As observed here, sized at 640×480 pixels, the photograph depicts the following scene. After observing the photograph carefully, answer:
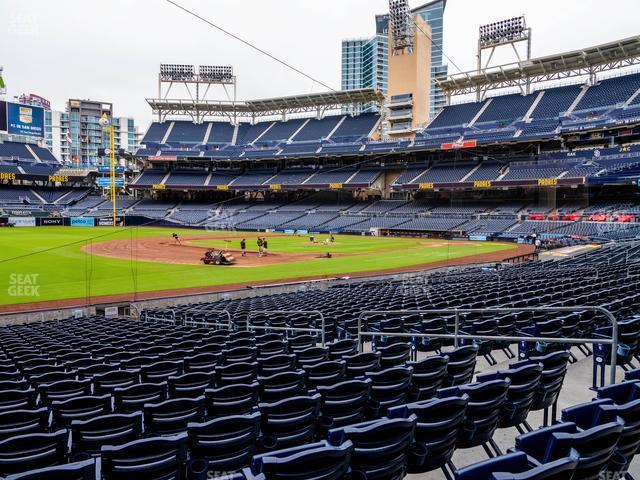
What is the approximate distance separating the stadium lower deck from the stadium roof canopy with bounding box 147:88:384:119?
78.7 m

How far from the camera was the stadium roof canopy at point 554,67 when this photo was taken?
57741 millimetres

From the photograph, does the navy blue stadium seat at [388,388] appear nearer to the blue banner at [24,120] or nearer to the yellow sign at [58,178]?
the blue banner at [24,120]

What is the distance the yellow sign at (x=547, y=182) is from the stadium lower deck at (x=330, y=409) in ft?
167

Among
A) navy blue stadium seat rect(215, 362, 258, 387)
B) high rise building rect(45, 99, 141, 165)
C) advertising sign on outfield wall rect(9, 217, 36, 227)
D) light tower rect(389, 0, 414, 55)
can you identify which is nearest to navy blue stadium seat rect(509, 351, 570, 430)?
navy blue stadium seat rect(215, 362, 258, 387)

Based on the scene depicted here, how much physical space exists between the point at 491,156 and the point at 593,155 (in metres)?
14.7

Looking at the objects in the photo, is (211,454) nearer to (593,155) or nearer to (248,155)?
(593,155)

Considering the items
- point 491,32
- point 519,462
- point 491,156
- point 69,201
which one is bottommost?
point 519,462

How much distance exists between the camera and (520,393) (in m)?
4.88

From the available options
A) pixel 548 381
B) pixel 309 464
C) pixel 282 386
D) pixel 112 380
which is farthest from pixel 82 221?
pixel 309 464

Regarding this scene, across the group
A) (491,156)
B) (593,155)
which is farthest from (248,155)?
(593,155)

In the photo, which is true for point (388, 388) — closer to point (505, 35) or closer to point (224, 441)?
point (224, 441)

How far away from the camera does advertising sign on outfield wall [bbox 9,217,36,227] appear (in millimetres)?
70438

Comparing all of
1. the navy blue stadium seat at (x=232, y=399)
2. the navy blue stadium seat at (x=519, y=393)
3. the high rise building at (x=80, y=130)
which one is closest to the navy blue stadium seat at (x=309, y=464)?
the navy blue stadium seat at (x=232, y=399)

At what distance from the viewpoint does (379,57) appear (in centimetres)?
17325
